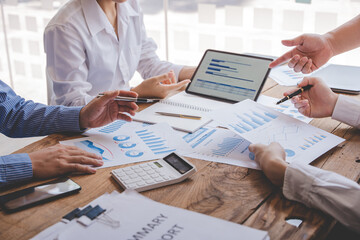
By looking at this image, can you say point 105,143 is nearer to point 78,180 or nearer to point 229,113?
point 78,180

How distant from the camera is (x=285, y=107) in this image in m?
1.42

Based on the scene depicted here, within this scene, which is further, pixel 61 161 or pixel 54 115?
pixel 54 115

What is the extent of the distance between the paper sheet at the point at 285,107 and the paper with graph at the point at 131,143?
0.43 meters

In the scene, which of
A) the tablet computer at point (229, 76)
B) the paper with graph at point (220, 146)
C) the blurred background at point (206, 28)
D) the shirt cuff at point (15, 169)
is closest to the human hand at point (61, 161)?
the shirt cuff at point (15, 169)

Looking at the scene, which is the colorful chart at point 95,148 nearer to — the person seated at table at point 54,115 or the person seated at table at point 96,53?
the person seated at table at point 54,115

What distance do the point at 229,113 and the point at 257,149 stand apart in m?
0.22

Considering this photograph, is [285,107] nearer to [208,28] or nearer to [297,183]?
[297,183]

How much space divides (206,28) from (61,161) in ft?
10.8

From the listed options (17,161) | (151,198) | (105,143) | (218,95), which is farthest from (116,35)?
(151,198)

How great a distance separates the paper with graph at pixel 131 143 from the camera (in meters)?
1.06

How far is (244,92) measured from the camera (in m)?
1.46

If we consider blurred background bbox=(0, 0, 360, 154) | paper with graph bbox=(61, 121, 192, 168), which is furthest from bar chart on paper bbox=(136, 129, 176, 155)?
blurred background bbox=(0, 0, 360, 154)

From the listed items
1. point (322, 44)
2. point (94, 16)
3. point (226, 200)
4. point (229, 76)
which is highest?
point (94, 16)

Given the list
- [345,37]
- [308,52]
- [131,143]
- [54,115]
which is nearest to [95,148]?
[131,143]
